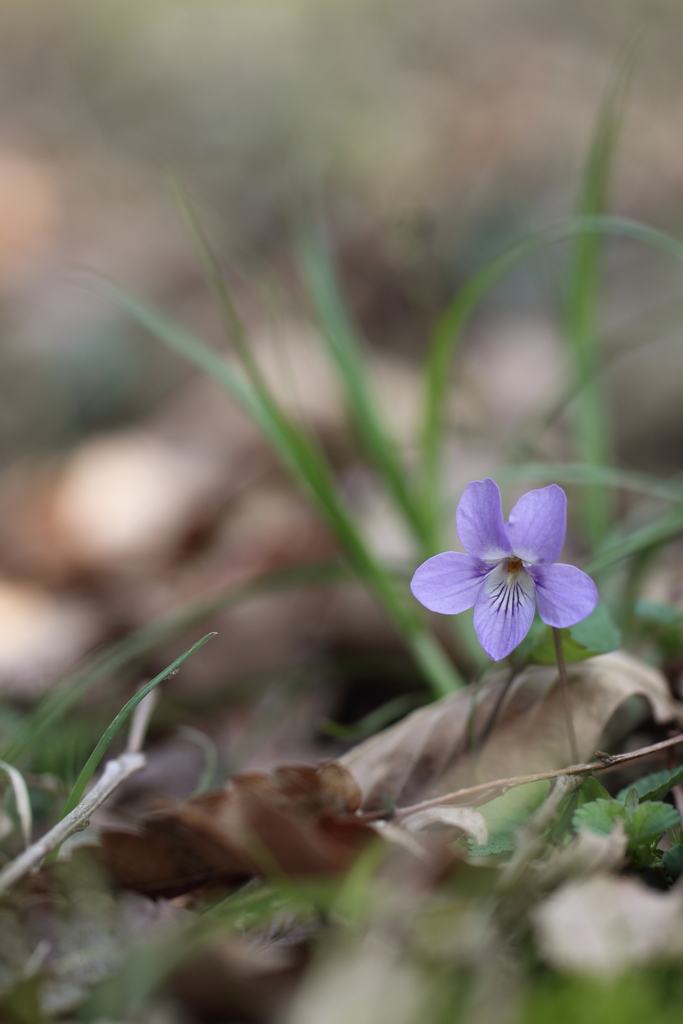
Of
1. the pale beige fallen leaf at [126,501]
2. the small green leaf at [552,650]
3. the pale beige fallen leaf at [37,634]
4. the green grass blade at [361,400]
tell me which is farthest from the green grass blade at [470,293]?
the pale beige fallen leaf at [126,501]

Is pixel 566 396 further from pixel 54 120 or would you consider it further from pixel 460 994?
pixel 54 120

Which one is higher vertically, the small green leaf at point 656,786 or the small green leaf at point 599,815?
the small green leaf at point 599,815

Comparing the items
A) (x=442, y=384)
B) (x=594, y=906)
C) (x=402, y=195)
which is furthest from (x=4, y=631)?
(x=402, y=195)

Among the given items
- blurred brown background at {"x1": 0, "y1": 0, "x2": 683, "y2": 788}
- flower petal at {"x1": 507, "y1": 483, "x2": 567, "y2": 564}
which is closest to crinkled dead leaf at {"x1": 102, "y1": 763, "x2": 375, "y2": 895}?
flower petal at {"x1": 507, "y1": 483, "x2": 567, "y2": 564}

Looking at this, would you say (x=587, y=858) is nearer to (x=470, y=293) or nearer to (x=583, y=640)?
(x=583, y=640)

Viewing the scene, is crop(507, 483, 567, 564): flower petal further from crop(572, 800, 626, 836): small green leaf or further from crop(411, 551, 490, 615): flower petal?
crop(572, 800, 626, 836): small green leaf

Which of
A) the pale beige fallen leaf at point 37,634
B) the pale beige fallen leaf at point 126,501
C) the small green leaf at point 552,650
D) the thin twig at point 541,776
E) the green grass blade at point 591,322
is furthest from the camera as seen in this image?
the pale beige fallen leaf at point 126,501

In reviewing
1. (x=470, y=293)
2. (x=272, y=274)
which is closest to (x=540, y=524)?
(x=470, y=293)

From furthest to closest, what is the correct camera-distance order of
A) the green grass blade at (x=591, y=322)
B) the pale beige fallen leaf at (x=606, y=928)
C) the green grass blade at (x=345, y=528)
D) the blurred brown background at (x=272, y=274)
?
the blurred brown background at (x=272, y=274) < the green grass blade at (x=591, y=322) < the green grass blade at (x=345, y=528) < the pale beige fallen leaf at (x=606, y=928)

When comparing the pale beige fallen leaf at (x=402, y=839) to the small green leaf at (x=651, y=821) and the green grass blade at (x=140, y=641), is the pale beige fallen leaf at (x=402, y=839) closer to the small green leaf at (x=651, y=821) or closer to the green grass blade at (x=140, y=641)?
the small green leaf at (x=651, y=821)
